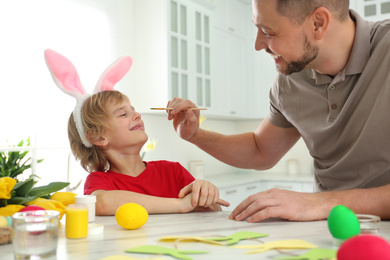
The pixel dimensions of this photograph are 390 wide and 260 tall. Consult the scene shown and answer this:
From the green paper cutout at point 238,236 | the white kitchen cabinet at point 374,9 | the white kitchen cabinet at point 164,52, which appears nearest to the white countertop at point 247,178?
the white kitchen cabinet at point 164,52

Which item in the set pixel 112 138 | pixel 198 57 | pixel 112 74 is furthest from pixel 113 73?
pixel 198 57

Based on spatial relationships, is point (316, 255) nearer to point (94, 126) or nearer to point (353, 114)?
point (353, 114)

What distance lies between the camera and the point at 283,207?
113 cm

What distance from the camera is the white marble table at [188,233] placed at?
2.68ft

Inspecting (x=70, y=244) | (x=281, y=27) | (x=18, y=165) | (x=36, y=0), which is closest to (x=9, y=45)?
(x=36, y=0)

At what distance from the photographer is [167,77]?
3.54 meters

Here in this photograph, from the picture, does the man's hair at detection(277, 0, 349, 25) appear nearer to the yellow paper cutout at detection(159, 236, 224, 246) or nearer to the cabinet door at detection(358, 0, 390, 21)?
the yellow paper cutout at detection(159, 236, 224, 246)

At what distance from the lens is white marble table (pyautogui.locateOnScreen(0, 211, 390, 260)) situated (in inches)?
32.2

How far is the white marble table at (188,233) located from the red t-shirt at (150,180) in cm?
39

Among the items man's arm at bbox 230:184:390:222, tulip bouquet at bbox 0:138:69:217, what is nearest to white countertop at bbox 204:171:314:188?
man's arm at bbox 230:184:390:222

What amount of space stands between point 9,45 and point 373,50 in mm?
2277

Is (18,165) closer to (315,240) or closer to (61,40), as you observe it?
(61,40)

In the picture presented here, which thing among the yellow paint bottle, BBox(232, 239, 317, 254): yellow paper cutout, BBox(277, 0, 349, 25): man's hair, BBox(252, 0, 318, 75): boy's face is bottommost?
BBox(232, 239, 317, 254): yellow paper cutout

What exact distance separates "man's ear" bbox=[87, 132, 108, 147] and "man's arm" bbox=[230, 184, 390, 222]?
2.63ft
